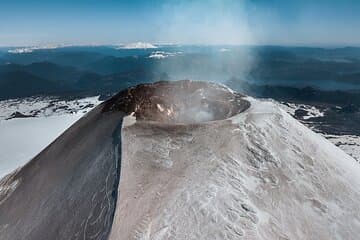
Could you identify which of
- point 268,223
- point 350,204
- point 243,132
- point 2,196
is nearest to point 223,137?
point 243,132

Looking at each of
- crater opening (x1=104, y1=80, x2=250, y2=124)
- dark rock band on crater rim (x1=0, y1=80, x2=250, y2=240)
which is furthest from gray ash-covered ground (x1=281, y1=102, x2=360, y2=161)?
dark rock band on crater rim (x1=0, y1=80, x2=250, y2=240)

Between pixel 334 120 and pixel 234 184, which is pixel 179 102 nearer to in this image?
pixel 234 184

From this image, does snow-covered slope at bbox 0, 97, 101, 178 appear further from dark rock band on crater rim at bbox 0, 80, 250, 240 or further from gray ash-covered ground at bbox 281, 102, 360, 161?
gray ash-covered ground at bbox 281, 102, 360, 161

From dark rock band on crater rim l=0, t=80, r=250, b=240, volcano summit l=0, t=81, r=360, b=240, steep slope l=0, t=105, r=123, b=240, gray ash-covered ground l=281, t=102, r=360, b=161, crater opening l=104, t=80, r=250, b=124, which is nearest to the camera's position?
volcano summit l=0, t=81, r=360, b=240

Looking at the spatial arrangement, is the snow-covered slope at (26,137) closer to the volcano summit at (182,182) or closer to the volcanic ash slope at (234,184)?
the volcano summit at (182,182)

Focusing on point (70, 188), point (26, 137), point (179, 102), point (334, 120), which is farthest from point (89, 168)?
point (334, 120)
